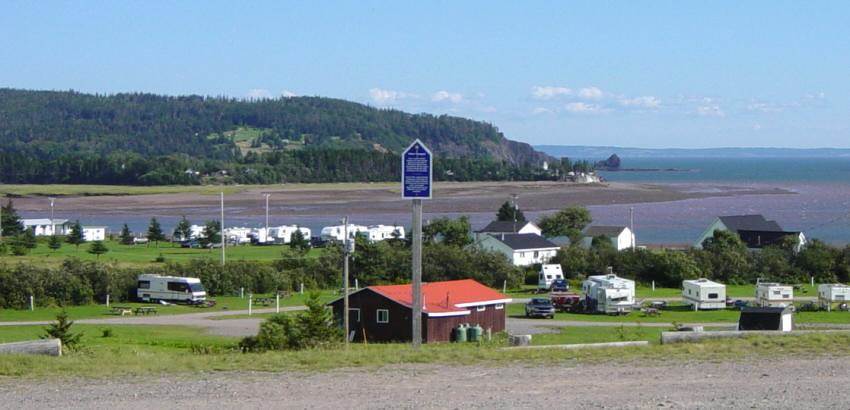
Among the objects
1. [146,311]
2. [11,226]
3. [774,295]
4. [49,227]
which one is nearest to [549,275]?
[774,295]

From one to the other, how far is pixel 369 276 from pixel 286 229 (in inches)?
798

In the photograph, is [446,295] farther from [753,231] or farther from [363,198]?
[363,198]

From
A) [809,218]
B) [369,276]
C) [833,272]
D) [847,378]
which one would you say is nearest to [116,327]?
[369,276]

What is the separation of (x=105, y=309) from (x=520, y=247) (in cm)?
1813

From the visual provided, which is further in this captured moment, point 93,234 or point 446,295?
point 93,234

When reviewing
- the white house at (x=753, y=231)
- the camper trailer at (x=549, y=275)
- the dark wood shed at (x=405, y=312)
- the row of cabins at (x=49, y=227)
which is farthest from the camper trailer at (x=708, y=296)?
the row of cabins at (x=49, y=227)

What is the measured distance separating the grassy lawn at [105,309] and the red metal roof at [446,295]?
8.78m

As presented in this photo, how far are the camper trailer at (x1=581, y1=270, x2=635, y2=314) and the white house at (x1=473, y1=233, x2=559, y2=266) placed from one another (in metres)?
11.0

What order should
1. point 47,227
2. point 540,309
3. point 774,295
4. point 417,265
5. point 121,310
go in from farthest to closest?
point 47,227 < point 121,310 < point 774,295 < point 540,309 < point 417,265

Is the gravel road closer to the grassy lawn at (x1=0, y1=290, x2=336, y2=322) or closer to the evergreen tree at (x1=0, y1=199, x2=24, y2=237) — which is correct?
the grassy lawn at (x1=0, y1=290, x2=336, y2=322)

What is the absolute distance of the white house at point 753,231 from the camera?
49312mm

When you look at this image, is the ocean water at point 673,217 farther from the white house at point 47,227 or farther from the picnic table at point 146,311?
the picnic table at point 146,311

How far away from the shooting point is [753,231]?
51031 millimetres

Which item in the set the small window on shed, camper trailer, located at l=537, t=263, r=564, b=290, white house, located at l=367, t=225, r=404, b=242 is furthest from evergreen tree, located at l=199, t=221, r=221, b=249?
the small window on shed
